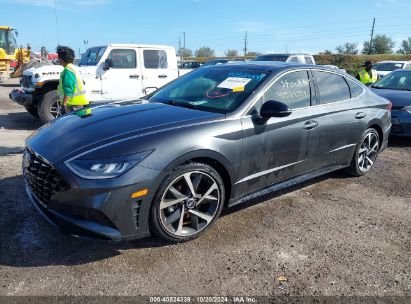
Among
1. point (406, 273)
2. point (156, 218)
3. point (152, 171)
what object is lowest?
point (406, 273)

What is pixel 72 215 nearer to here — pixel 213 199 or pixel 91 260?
pixel 91 260

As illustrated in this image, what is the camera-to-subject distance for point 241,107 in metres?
3.64

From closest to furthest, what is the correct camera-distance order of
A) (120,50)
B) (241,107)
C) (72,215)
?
1. (72,215)
2. (241,107)
3. (120,50)

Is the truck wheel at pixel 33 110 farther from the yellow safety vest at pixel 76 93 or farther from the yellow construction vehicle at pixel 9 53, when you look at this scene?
the yellow construction vehicle at pixel 9 53

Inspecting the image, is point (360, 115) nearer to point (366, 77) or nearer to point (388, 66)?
point (366, 77)

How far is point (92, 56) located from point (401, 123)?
7238 millimetres

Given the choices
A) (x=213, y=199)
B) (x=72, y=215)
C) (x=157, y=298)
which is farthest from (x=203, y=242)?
(x=72, y=215)

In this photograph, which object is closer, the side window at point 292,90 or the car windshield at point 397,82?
the side window at point 292,90

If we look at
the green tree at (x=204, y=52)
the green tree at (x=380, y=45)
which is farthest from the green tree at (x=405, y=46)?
the green tree at (x=204, y=52)

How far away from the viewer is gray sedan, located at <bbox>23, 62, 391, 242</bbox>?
2.85m

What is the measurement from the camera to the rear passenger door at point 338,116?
14.5 feet

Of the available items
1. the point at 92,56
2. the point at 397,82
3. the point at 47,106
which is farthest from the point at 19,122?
the point at 397,82

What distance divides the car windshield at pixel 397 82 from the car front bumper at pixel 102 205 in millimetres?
7470

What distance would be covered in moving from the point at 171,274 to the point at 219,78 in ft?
7.38
